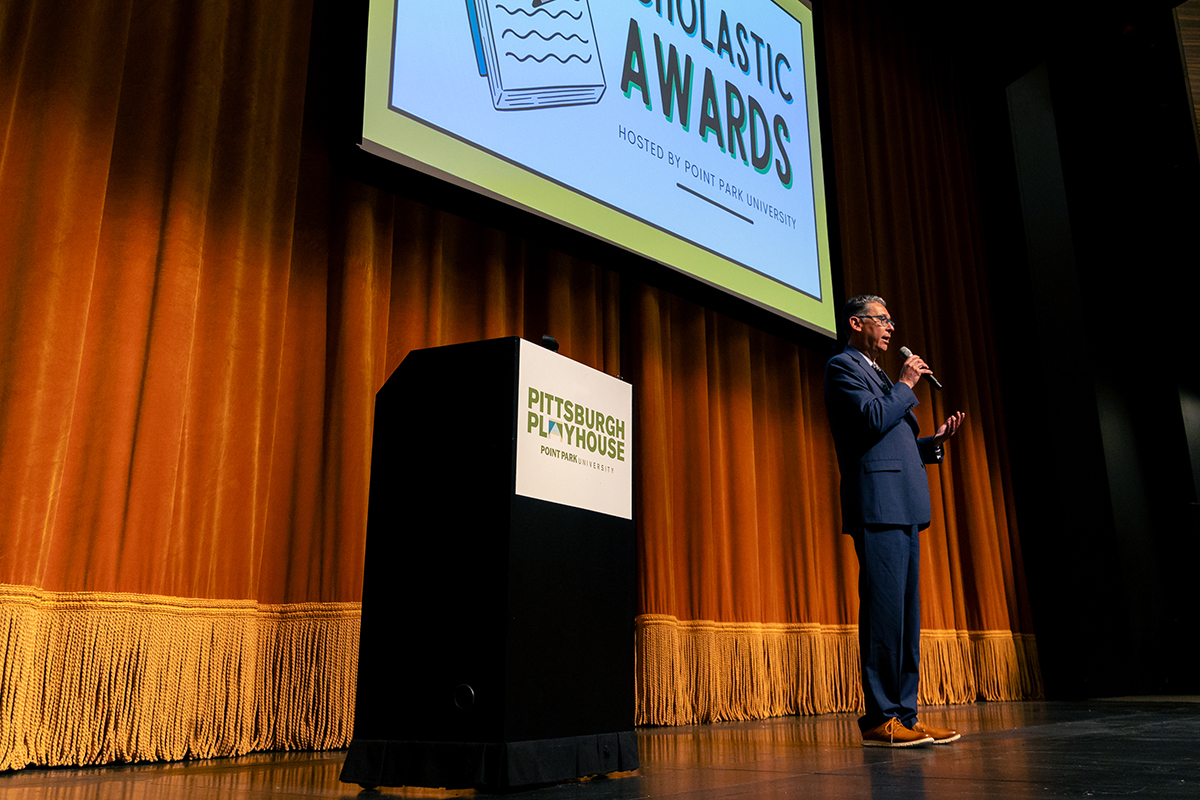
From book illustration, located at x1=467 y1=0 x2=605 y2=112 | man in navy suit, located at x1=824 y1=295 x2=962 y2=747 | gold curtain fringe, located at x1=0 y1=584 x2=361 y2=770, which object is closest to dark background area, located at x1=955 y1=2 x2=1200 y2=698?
man in navy suit, located at x1=824 y1=295 x2=962 y2=747

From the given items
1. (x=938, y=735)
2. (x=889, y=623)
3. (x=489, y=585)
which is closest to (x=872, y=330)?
(x=889, y=623)

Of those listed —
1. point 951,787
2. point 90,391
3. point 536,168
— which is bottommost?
point 951,787

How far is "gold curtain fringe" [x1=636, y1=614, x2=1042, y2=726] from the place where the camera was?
2.55m

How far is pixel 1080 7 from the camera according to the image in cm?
425

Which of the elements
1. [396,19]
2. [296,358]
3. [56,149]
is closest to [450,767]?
[296,358]

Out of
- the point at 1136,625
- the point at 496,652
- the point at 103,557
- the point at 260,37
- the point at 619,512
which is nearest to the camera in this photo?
the point at 496,652

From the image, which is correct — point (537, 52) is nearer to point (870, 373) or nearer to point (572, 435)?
point (870, 373)

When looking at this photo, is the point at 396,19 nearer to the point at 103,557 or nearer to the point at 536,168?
the point at 536,168

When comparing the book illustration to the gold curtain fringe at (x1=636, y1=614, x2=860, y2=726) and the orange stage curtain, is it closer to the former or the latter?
the orange stage curtain

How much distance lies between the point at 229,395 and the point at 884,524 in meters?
1.37

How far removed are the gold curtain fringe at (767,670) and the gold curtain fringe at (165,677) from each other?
3.13 ft

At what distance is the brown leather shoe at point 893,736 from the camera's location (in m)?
1.74

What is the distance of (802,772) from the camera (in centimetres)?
135

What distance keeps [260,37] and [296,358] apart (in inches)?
Result: 29.8
